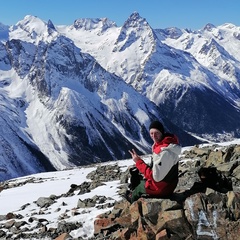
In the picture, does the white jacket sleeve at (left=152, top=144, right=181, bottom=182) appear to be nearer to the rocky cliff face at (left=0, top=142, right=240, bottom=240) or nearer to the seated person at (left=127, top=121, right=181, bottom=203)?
the seated person at (left=127, top=121, right=181, bottom=203)

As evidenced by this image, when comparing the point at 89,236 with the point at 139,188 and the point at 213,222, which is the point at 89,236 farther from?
the point at 213,222

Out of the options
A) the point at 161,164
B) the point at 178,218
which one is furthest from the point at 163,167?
the point at 178,218

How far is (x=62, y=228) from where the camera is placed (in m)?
17.9

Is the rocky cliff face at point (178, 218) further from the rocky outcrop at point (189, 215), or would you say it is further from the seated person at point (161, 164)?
the seated person at point (161, 164)

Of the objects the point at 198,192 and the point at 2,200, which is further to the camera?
the point at 2,200

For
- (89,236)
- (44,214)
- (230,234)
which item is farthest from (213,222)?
(44,214)

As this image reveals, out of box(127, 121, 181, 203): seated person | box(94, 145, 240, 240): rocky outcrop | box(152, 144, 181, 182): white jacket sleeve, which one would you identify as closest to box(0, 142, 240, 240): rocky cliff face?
box(94, 145, 240, 240): rocky outcrop

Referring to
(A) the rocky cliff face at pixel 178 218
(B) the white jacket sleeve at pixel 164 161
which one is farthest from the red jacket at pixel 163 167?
(A) the rocky cliff face at pixel 178 218

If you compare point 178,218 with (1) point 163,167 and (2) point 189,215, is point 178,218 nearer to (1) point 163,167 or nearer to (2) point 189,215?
(2) point 189,215

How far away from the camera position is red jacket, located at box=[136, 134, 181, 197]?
1372cm

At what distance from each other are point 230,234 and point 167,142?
10.6ft

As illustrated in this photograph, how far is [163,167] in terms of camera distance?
45.5 ft

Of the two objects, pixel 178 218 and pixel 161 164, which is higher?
pixel 161 164

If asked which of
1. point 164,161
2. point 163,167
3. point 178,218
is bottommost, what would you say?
point 178,218
